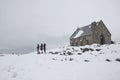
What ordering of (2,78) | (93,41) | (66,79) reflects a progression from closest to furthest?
(2,78) < (66,79) < (93,41)

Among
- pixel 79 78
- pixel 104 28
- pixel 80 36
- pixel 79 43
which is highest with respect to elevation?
pixel 104 28

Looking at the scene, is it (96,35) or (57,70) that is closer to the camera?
(57,70)

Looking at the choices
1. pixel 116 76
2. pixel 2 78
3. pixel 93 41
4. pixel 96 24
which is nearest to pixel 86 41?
pixel 93 41

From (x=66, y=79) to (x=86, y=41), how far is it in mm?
39784

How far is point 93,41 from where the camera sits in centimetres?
4259

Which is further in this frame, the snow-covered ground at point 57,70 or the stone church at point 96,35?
the stone church at point 96,35

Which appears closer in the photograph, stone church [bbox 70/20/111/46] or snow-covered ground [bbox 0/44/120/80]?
snow-covered ground [bbox 0/44/120/80]

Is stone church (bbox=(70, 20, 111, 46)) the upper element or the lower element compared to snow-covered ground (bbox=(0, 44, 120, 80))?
upper

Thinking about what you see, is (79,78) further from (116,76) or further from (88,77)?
(116,76)

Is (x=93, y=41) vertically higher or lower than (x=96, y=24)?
lower

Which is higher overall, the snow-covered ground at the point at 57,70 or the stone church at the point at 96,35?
the stone church at the point at 96,35

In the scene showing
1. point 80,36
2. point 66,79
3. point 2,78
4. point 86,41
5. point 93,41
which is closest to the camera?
point 2,78

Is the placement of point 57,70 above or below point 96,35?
below

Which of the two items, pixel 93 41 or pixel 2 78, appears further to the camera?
pixel 93 41
